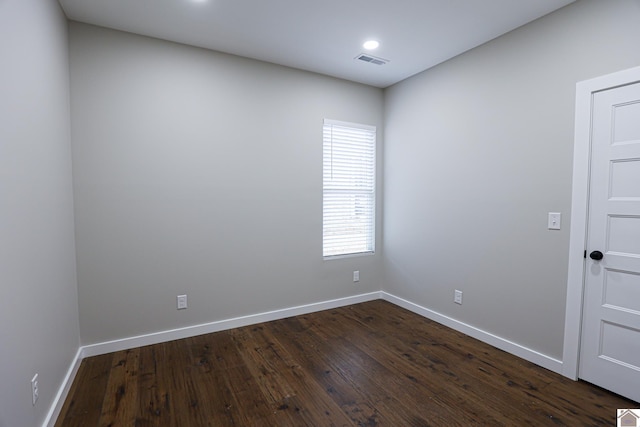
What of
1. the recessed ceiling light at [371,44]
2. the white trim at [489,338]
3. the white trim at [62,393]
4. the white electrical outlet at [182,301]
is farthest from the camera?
the white electrical outlet at [182,301]

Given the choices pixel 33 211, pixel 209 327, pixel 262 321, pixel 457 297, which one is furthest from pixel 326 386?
pixel 33 211

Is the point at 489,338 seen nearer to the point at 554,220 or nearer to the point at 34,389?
the point at 554,220

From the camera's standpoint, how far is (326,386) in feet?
7.45

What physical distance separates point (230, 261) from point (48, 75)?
2010mm

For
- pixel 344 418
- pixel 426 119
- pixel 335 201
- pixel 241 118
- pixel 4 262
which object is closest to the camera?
pixel 4 262

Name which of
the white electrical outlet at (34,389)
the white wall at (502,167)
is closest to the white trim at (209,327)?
the white wall at (502,167)

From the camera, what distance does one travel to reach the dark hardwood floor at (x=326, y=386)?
6.40 ft

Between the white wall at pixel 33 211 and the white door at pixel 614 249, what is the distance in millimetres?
3418

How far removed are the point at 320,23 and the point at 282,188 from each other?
5.31ft

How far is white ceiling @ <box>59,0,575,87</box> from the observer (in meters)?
2.32

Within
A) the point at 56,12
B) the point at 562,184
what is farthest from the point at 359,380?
the point at 56,12

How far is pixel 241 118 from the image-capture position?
10.5 feet

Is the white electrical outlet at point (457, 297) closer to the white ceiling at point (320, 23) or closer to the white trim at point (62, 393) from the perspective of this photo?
the white ceiling at point (320, 23)

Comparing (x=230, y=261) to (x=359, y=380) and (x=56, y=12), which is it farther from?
(x=56, y=12)
